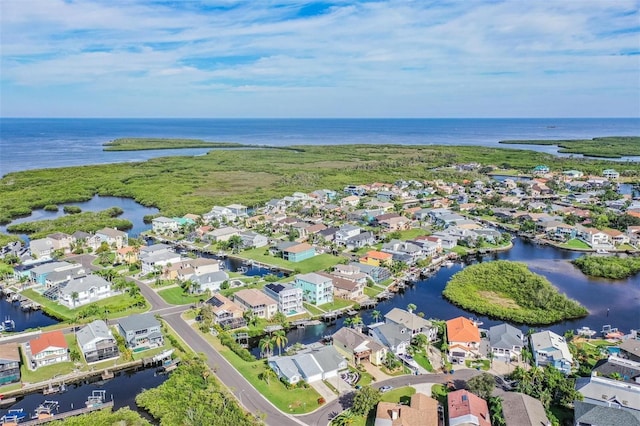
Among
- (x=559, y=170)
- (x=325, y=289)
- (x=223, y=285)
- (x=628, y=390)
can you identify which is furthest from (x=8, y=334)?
(x=559, y=170)

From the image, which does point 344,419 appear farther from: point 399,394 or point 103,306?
point 103,306

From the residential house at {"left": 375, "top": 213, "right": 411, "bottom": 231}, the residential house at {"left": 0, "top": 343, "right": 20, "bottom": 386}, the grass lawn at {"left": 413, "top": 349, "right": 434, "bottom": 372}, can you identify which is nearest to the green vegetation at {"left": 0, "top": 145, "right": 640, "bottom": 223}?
the residential house at {"left": 375, "top": 213, "right": 411, "bottom": 231}

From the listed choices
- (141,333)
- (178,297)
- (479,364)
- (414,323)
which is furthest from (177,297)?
(479,364)

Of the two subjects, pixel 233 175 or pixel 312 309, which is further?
pixel 233 175

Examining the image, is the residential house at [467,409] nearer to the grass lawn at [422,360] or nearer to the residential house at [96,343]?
the grass lawn at [422,360]

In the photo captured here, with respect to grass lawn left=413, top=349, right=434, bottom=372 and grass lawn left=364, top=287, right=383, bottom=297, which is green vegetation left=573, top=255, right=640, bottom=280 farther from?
grass lawn left=413, top=349, right=434, bottom=372

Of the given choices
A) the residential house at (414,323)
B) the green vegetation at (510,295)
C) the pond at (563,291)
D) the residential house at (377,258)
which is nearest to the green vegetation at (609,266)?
the pond at (563,291)

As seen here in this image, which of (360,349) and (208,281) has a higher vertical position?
(208,281)
